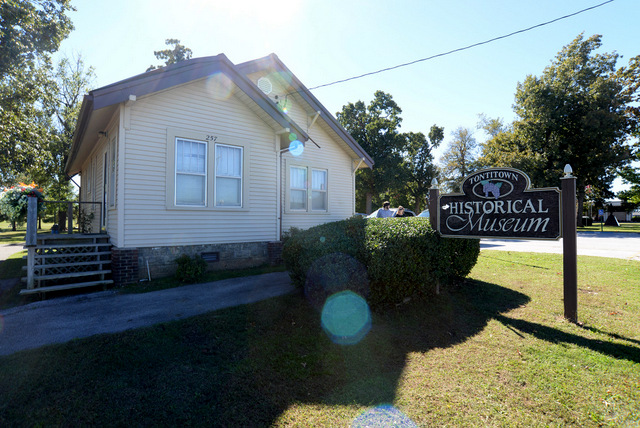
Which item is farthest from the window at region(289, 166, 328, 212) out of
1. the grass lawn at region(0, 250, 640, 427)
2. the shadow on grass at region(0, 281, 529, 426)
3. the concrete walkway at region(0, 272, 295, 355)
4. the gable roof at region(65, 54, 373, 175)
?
the shadow on grass at region(0, 281, 529, 426)

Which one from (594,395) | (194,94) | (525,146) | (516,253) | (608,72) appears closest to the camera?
(594,395)

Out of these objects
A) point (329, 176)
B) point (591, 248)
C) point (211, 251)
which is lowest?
point (591, 248)

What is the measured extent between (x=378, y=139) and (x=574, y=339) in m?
29.5

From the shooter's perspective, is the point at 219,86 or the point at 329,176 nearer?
the point at 219,86

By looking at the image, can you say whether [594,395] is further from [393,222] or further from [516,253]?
[516,253]

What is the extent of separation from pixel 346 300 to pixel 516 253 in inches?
397

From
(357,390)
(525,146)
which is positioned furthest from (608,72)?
(357,390)

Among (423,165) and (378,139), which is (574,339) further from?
(423,165)

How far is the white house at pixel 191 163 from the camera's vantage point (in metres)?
6.83

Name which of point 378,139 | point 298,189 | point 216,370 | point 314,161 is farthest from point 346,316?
point 378,139

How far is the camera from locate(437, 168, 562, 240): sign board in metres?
4.80

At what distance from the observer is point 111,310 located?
5062 mm

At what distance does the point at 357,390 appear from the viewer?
10.1 ft

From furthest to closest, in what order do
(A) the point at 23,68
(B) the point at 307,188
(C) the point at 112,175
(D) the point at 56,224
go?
(A) the point at 23,68
(D) the point at 56,224
(B) the point at 307,188
(C) the point at 112,175
